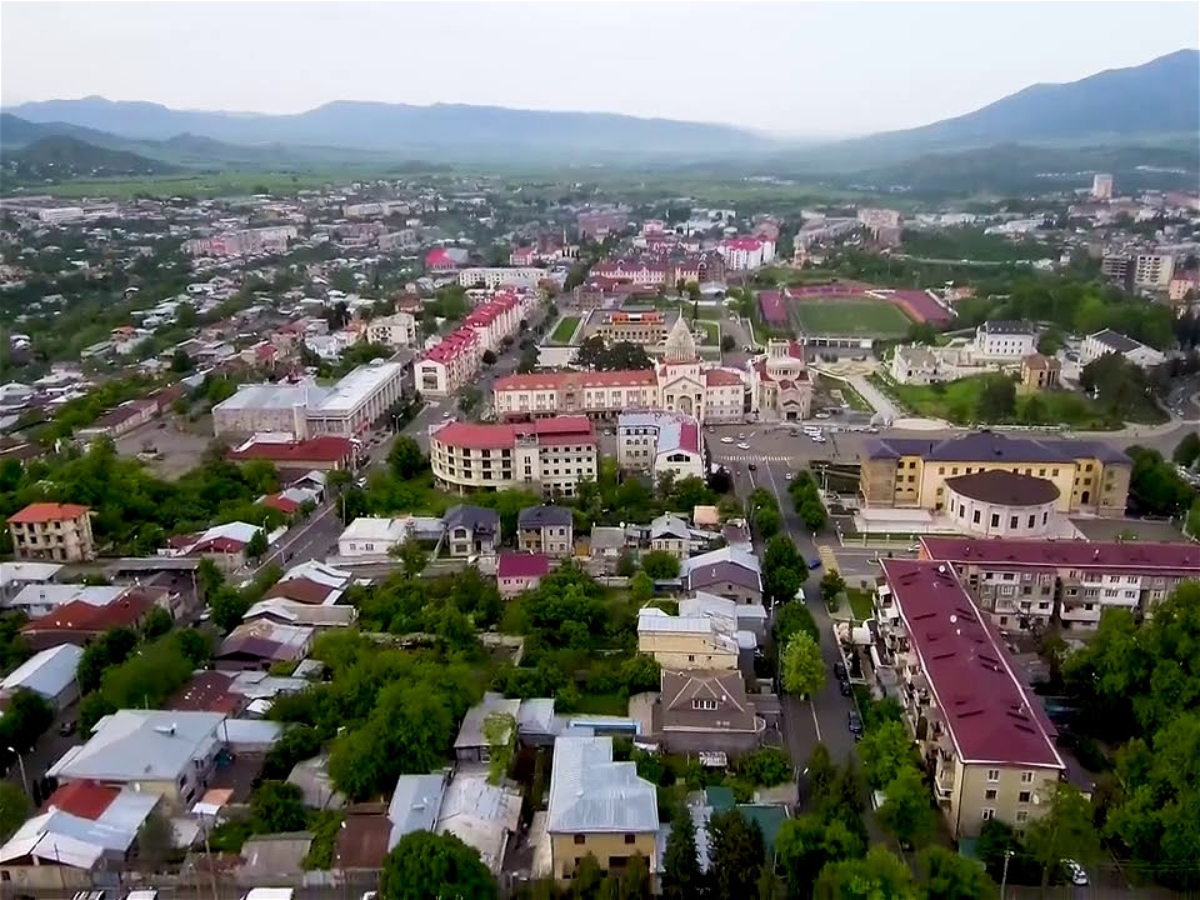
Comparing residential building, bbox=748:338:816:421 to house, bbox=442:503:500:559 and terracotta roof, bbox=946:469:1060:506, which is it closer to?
terracotta roof, bbox=946:469:1060:506

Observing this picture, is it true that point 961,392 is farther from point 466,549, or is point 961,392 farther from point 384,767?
point 384,767

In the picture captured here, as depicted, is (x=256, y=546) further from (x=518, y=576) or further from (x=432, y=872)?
(x=432, y=872)

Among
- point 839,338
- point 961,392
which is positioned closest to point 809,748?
point 961,392

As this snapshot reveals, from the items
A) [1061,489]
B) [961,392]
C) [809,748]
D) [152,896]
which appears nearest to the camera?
[152,896]

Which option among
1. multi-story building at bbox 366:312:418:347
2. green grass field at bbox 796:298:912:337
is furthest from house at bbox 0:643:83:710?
green grass field at bbox 796:298:912:337

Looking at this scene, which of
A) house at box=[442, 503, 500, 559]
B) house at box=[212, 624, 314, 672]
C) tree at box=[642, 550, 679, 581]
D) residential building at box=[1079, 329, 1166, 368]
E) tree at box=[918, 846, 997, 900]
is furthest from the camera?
residential building at box=[1079, 329, 1166, 368]

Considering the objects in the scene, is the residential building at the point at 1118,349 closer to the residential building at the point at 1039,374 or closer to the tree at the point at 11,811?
the residential building at the point at 1039,374
